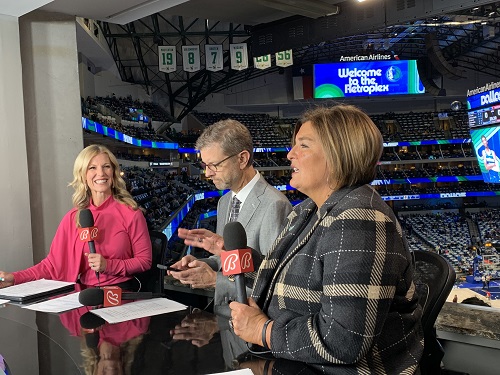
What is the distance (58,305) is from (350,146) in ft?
4.32

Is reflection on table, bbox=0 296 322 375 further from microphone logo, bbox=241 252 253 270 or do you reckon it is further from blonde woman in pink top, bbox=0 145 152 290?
blonde woman in pink top, bbox=0 145 152 290

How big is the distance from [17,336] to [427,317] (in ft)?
4.14

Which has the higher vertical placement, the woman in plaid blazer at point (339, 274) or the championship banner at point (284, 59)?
the championship banner at point (284, 59)

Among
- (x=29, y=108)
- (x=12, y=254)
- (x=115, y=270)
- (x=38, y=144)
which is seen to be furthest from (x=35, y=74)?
(x=115, y=270)

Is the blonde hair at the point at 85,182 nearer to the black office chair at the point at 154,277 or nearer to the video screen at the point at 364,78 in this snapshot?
the black office chair at the point at 154,277

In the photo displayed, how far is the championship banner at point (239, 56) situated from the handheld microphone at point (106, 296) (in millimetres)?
10658

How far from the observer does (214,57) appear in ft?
42.2

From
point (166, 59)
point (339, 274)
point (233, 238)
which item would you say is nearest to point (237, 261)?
point (233, 238)

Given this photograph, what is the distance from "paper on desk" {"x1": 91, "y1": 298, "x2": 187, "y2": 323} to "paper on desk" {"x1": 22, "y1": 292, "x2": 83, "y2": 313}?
15cm

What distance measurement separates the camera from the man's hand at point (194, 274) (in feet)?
6.28

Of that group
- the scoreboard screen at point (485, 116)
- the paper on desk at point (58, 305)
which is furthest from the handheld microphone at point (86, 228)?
the scoreboard screen at point (485, 116)

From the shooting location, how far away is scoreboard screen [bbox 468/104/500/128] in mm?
13170

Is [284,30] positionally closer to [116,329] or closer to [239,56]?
[239,56]

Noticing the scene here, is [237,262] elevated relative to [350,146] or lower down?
lower down
